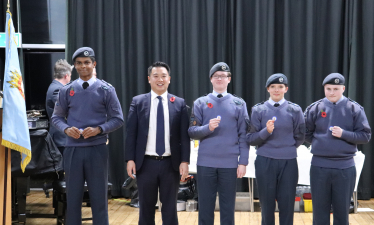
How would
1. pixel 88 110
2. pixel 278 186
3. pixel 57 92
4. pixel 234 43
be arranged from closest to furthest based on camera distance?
1. pixel 88 110
2. pixel 278 186
3. pixel 57 92
4. pixel 234 43

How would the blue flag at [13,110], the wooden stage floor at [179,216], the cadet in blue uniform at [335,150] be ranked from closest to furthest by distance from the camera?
the blue flag at [13,110] < the cadet in blue uniform at [335,150] < the wooden stage floor at [179,216]

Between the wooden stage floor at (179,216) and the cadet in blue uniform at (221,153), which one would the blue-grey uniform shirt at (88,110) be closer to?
the cadet in blue uniform at (221,153)

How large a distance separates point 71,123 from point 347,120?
212 cm

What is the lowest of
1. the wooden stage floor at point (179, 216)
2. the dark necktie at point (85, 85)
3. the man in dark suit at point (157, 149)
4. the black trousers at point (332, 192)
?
the wooden stage floor at point (179, 216)

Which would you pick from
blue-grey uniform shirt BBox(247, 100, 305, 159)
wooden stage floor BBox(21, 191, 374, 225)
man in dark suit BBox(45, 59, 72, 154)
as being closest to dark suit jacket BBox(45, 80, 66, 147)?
man in dark suit BBox(45, 59, 72, 154)

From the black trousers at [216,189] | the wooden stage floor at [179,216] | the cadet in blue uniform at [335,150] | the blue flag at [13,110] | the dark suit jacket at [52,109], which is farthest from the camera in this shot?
the dark suit jacket at [52,109]

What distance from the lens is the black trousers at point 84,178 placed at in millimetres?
3053

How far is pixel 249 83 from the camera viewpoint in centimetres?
566

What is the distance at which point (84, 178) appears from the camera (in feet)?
10.2

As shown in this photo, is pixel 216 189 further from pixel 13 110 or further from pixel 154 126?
pixel 13 110

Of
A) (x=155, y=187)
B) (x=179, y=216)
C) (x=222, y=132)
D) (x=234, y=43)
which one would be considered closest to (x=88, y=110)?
(x=155, y=187)

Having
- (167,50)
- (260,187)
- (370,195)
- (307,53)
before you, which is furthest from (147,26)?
(370,195)

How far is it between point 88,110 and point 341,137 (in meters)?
1.91

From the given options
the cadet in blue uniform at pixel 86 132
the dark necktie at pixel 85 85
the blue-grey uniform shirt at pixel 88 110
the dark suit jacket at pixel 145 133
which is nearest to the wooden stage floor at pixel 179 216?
the cadet in blue uniform at pixel 86 132
